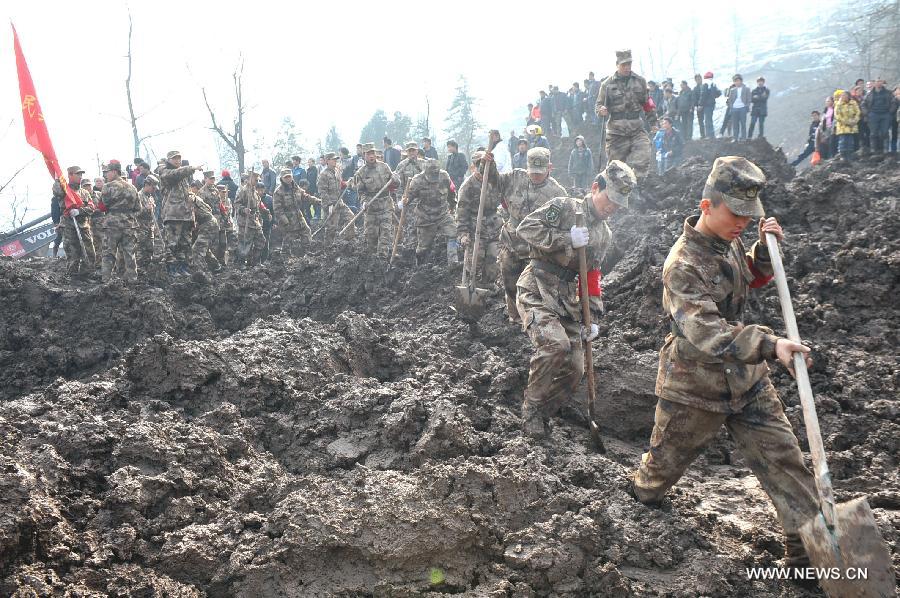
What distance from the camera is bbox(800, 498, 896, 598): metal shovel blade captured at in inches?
106

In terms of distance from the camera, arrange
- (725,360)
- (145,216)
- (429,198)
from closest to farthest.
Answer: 1. (725,360)
2. (429,198)
3. (145,216)

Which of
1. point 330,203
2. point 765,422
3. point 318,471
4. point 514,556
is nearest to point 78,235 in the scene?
point 330,203

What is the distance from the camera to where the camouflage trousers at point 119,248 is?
1123 cm

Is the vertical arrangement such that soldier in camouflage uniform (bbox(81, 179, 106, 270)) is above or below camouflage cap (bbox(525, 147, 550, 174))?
above

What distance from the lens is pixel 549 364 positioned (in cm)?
477

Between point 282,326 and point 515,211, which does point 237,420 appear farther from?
point 515,211

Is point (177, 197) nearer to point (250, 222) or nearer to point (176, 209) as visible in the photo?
point (176, 209)

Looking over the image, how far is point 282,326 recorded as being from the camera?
295 inches

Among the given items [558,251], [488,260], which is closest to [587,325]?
[558,251]

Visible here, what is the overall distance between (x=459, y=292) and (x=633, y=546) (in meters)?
4.97

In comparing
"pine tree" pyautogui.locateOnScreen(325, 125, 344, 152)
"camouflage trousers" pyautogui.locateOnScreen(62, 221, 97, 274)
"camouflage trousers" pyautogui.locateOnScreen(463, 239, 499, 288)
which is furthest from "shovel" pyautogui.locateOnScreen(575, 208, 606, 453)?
"pine tree" pyautogui.locateOnScreen(325, 125, 344, 152)

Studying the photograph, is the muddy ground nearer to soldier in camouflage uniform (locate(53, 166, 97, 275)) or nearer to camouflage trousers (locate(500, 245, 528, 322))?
camouflage trousers (locate(500, 245, 528, 322))

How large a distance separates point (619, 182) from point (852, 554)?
2.99 metres

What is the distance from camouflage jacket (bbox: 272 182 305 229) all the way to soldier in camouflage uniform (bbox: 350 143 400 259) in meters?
1.77
